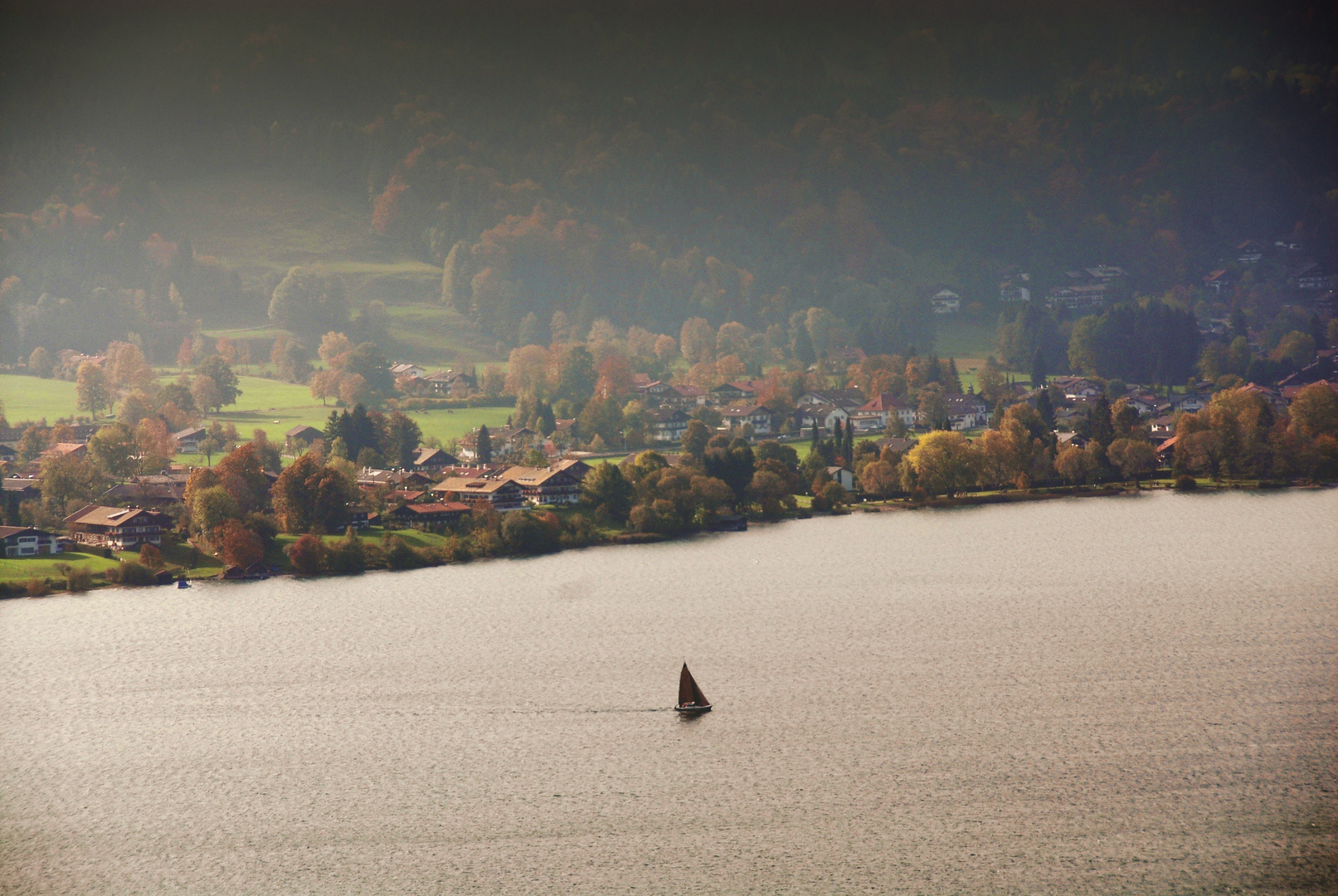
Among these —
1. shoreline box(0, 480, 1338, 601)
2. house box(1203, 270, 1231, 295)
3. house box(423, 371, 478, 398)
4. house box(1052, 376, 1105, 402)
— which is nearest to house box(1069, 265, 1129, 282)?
house box(1203, 270, 1231, 295)

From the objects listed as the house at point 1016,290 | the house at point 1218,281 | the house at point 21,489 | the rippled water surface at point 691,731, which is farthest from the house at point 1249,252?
the house at point 21,489

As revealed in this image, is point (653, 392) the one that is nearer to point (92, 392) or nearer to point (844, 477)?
point (844, 477)

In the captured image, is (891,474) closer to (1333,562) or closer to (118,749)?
(1333,562)

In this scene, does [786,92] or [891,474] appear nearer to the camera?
[891,474]

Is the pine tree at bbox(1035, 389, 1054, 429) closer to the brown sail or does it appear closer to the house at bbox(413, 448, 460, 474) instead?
the house at bbox(413, 448, 460, 474)

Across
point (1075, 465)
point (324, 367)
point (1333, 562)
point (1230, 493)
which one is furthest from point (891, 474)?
point (324, 367)

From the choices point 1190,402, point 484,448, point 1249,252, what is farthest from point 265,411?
point 1249,252

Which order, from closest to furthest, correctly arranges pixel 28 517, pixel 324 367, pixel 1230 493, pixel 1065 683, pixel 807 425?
pixel 1065 683
pixel 28 517
pixel 1230 493
pixel 807 425
pixel 324 367
